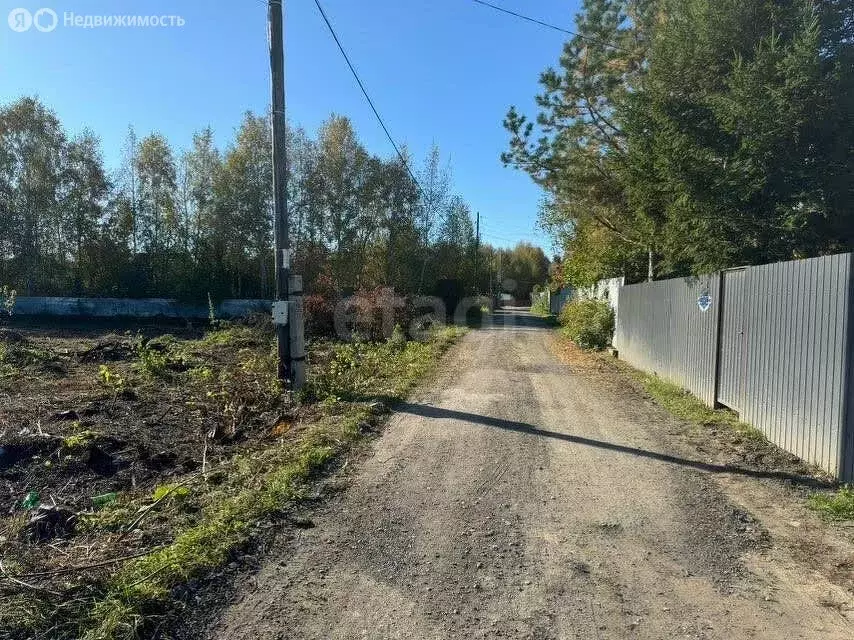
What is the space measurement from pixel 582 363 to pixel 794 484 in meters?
7.77

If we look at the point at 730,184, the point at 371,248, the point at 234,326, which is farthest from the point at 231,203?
the point at 730,184

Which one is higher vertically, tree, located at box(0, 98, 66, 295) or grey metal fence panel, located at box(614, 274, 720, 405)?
tree, located at box(0, 98, 66, 295)

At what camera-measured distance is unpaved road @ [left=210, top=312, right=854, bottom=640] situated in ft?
9.07

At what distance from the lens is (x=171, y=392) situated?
8.32 meters

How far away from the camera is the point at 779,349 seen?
5.71 m

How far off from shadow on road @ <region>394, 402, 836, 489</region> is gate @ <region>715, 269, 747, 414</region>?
1.81 meters

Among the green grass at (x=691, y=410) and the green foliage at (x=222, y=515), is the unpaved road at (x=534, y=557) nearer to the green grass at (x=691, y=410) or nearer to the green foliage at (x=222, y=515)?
the green foliage at (x=222, y=515)

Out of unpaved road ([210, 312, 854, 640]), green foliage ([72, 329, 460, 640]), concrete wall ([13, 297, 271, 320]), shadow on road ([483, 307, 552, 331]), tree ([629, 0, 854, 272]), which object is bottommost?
unpaved road ([210, 312, 854, 640])

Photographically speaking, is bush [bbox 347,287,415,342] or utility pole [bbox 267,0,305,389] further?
bush [bbox 347,287,415,342]

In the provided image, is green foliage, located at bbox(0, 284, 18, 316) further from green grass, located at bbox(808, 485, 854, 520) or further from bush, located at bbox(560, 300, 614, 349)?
green grass, located at bbox(808, 485, 854, 520)

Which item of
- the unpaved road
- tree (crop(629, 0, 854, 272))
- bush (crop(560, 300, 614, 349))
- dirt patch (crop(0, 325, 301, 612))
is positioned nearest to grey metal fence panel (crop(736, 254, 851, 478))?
the unpaved road

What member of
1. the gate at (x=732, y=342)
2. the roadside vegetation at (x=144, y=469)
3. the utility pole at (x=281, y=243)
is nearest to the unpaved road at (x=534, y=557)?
the roadside vegetation at (x=144, y=469)

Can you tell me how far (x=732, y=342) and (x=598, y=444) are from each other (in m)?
2.60

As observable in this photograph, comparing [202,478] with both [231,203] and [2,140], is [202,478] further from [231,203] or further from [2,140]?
[2,140]
